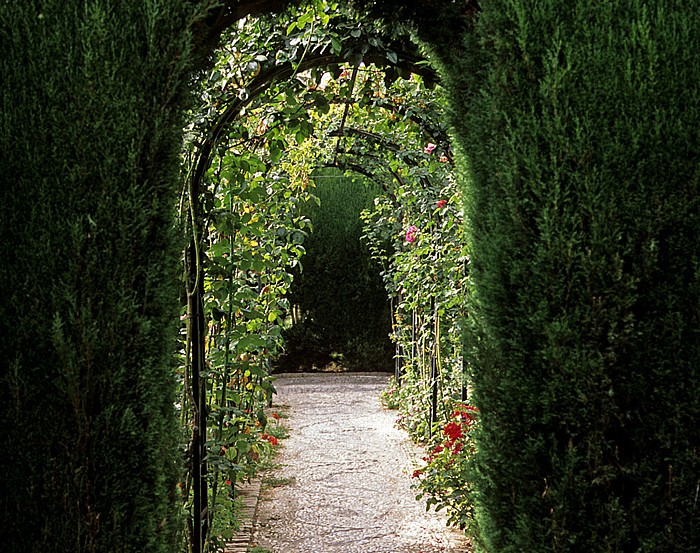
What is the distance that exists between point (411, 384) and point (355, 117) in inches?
114

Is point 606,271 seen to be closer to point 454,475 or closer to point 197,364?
point 197,364

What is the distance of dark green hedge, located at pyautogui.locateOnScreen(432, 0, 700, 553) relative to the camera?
202 cm

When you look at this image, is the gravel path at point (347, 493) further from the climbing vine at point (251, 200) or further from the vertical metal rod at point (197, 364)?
the vertical metal rod at point (197, 364)

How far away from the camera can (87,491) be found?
2.00 metres

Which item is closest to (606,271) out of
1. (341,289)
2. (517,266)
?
(517,266)

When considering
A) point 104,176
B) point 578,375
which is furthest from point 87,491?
point 578,375

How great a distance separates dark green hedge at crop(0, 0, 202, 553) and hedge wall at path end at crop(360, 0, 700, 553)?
3.48ft

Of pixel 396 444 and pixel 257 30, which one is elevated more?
pixel 257 30

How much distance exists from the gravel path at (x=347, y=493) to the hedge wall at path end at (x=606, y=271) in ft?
7.65

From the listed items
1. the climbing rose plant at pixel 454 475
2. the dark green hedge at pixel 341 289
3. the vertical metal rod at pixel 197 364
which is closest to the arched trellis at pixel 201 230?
the vertical metal rod at pixel 197 364

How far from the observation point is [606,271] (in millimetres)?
2016

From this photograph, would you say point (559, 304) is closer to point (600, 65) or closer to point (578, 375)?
point (578, 375)

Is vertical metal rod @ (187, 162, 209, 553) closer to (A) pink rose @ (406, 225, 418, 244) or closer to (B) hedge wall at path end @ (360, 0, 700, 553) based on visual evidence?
(B) hedge wall at path end @ (360, 0, 700, 553)

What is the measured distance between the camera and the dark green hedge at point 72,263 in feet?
6.49
